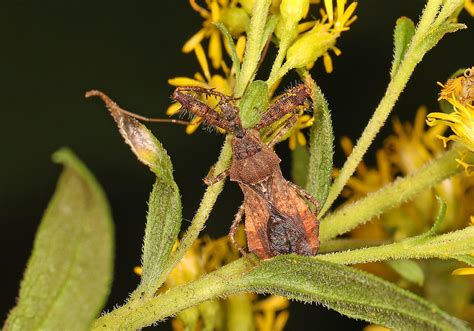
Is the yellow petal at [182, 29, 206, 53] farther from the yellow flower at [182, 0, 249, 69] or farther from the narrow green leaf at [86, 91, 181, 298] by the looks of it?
the narrow green leaf at [86, 91, 181, 298]

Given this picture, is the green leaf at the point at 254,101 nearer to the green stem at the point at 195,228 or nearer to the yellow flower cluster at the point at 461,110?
the green stem at the point at 195,228

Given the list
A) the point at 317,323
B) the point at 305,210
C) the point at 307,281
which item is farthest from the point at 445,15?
the point at 317,323

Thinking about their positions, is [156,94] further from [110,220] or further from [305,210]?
[110,220]

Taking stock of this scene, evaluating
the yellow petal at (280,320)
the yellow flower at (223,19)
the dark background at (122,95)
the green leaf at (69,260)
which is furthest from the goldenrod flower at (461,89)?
the dark background at (122,95)

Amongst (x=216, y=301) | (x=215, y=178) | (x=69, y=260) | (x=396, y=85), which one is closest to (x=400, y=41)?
(x=396, y=85)

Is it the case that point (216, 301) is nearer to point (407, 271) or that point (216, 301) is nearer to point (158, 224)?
point (407, 271)

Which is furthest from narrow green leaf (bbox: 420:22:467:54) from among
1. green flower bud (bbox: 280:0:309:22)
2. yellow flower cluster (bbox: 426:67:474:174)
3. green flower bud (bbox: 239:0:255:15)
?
green flower bud (bbox: 239:0:255:15)
